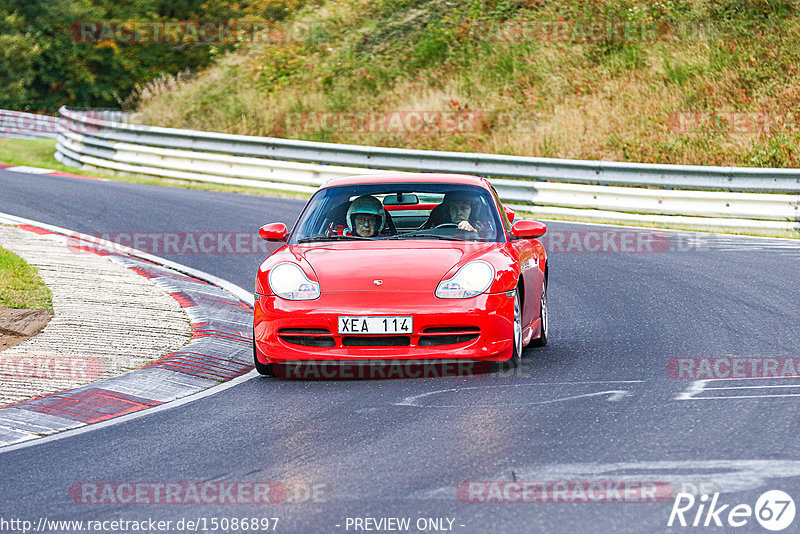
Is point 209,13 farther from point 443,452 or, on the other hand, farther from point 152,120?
point 443,452

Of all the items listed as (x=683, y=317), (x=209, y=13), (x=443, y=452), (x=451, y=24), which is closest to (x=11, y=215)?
(x=683, y=317)

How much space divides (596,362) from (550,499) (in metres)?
3.48

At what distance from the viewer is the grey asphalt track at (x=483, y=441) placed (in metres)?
4.91

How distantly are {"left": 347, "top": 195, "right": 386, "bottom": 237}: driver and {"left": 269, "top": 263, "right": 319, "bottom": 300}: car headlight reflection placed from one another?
0.94 m

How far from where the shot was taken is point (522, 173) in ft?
65.1
